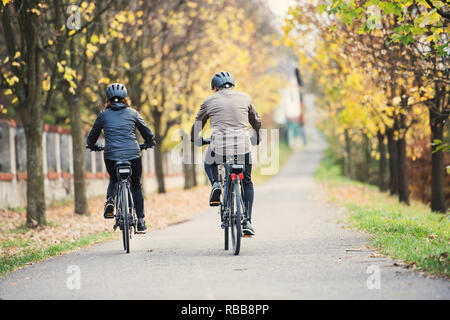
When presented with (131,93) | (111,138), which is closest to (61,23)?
(131,93)

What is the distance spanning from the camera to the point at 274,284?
652cm

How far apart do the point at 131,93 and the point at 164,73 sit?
4.36 metres

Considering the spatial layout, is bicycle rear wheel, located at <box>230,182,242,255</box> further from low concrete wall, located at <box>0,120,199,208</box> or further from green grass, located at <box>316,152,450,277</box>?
low concrete wall, located at <box>0,120,199,208</box>

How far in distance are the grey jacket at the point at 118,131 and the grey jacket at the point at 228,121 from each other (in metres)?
1.15

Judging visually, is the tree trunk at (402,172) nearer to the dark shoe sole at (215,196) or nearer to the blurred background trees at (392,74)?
the blurred background trees at (392,74)

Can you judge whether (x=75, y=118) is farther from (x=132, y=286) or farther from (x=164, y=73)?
(x=132, y=286)

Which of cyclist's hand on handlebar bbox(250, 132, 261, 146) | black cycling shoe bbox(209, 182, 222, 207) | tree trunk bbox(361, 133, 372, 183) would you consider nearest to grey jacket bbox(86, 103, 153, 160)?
black cycling shoe bbox(209, 182, 222, 207)

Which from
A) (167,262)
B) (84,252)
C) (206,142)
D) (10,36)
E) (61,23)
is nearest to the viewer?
(167,262)

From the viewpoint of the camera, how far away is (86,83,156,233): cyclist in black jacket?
379 inches

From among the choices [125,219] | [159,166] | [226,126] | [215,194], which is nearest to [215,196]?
[215,194]

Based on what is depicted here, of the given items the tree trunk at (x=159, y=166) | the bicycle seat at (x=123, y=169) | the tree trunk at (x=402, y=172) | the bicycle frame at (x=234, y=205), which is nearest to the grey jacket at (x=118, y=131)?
the bicycle seat at (x=123, y=169)

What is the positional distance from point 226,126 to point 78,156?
10.1 meters

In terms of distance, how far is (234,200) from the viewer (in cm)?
877

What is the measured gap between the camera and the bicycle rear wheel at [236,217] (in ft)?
28.0
